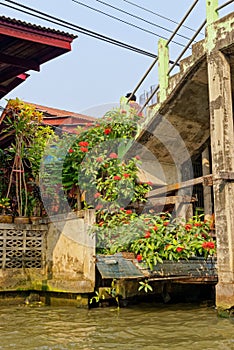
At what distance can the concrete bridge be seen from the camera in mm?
6488

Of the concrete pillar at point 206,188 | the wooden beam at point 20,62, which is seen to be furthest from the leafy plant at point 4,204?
the concrete pillar at point 206,188

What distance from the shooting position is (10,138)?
10234 mm

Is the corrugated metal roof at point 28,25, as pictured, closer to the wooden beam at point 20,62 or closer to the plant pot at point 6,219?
the wooden beam at point 20,62

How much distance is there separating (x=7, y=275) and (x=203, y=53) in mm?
5023

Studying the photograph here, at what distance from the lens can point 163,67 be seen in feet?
29.9

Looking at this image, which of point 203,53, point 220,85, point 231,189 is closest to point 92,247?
point 231,189

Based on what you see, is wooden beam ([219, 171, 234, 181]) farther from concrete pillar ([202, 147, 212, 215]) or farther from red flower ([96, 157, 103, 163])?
concrete pillar ([202, 147, 212, 215])

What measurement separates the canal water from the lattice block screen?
0.93 metres

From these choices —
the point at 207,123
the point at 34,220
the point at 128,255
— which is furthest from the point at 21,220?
the point at 207,123

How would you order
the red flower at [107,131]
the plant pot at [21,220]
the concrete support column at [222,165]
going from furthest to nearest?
the red flower at [107,131] → the plant pot at [21,220] → the concrete support column at [222,165]

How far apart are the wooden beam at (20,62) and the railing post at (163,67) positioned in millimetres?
2432

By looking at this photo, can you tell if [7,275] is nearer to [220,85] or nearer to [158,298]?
[158,298]

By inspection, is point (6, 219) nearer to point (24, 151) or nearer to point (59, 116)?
point (24, 151)

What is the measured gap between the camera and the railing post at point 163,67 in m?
9.01
